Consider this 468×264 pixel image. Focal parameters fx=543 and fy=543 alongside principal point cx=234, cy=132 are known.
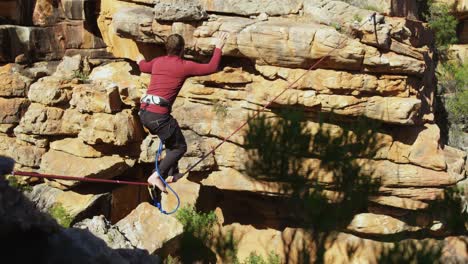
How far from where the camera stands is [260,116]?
348 inches

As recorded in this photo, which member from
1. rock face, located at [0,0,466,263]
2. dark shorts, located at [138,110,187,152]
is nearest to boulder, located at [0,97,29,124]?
rock face, located at [0,0,466,263]

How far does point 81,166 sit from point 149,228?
8.37 feet

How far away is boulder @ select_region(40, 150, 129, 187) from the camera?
404 inches

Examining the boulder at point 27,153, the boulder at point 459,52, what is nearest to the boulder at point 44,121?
the boulder at point 27,153

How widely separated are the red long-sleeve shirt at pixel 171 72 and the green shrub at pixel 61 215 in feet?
16.9

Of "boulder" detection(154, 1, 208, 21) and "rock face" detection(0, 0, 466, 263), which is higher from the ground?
"boulder" detection(154, 1, 208, 21)

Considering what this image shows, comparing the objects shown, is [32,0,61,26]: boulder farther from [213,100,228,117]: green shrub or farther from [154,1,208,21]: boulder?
[213,100,228,117]: green shrub

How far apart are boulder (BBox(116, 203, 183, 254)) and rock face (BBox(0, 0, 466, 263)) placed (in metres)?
0.02

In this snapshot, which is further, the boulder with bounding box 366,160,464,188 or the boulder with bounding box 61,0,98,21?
the boulder with bounding box 61,0,98,21

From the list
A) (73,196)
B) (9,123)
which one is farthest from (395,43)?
(9,123)

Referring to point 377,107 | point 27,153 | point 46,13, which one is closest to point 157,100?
point 377,107

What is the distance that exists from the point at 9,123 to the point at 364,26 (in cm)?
774

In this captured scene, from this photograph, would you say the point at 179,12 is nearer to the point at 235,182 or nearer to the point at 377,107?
the point at 235,182

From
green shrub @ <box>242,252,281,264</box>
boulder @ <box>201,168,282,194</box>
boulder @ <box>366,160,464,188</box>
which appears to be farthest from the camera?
green shrub @ <box>242,252,281,264</box>
